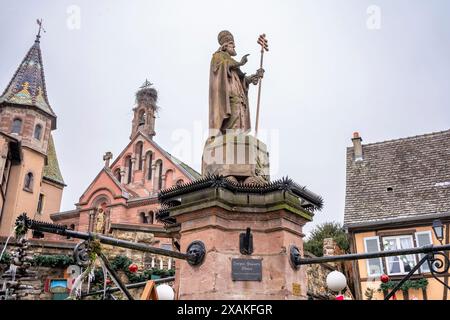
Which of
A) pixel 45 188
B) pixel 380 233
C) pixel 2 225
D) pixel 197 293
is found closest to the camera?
pixel 197 293

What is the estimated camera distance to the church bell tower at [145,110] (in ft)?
161

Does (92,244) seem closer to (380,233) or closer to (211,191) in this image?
(211,191)

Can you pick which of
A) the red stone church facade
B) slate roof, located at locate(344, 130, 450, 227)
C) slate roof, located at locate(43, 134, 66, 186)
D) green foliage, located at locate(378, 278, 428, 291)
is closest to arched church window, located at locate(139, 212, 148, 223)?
the red stone church facade

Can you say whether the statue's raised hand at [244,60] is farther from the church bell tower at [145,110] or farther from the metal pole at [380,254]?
the church bell tower at [145,110]

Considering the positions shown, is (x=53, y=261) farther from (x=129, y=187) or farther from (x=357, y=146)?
(x=129, y=187)

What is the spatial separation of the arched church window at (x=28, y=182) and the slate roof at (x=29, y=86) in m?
5.18

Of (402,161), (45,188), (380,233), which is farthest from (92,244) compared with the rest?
(45,188)

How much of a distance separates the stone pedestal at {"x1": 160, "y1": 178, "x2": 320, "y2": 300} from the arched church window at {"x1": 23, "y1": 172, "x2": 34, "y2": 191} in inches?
1242

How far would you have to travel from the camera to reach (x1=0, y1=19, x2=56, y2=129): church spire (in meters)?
34.7

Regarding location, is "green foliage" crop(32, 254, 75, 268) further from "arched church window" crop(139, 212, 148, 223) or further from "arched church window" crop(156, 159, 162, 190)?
"arched church window" crop(156, 159, 162, 190)

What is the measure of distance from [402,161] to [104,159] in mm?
30257

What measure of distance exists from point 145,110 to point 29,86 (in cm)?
1596

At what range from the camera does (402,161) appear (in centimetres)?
2220
